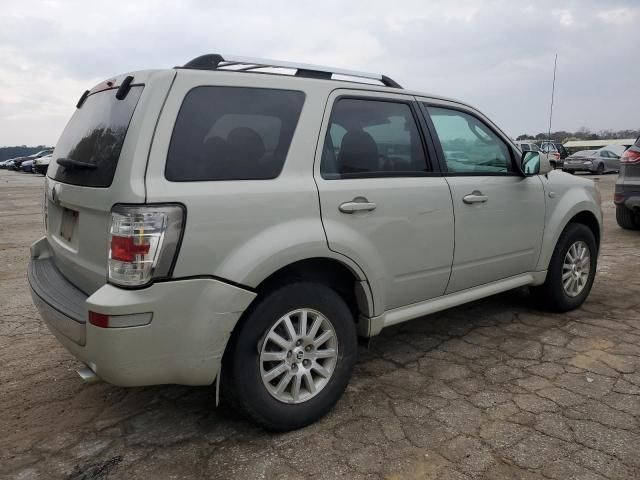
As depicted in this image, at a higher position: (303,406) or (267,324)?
(267,324)

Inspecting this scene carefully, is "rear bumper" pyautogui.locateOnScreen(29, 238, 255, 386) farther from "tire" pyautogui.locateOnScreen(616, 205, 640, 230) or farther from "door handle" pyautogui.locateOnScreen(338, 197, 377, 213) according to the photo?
"tire" pyautogui.locateOnScreen(616, 205, 640, 230)

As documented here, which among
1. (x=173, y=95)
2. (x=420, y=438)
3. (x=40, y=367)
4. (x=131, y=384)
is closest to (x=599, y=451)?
(x=420, y=438)

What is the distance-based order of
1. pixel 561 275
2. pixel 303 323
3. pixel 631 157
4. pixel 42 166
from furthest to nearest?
pixel 42 166 → pixel 631 157 → pixel 561 275 → pixel 303 323

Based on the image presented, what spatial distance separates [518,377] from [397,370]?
75cm

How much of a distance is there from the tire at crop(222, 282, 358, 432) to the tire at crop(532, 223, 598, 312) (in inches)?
85.8

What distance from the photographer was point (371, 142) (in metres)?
3.02

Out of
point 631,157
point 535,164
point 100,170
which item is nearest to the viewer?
point 100,170

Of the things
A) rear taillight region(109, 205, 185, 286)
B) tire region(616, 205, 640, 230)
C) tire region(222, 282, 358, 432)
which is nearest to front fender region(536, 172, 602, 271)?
tire region(222, 282, 358, 432)

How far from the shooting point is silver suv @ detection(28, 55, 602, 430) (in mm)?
2230

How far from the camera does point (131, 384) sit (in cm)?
229

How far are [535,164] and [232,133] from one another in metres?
2.38

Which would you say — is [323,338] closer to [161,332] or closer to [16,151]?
[161,332]

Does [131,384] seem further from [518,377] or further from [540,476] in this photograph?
[518,377]

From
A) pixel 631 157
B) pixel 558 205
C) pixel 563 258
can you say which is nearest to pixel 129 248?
pixel 558 205
